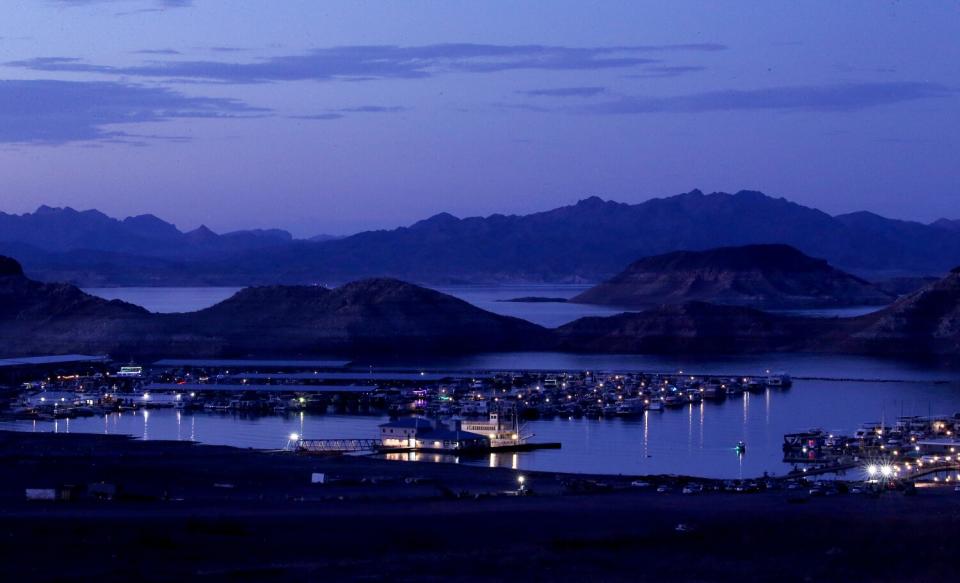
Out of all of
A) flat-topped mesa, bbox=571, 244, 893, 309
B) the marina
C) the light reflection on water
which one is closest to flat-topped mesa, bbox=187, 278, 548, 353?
the marina

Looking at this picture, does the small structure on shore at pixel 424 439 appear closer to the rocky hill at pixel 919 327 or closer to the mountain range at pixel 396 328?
the mountain range at pixel 396 328

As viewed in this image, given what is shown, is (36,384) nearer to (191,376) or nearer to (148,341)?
(191,376)

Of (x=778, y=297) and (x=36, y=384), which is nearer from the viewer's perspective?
(x=36, y=384)

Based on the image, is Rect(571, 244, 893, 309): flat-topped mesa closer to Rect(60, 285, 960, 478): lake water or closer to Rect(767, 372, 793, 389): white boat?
Rect(60, 285, 960, 478): lake water

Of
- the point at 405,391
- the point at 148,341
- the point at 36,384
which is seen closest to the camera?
the point at 405,391

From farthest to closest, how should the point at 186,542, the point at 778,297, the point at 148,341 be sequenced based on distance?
1. the point at 778,297
2. the point at 148,341
3. the point at 186,542

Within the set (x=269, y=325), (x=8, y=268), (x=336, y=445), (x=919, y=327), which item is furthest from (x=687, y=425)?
(x=8, y=268)

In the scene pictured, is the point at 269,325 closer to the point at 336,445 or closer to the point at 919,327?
the point at 919,327

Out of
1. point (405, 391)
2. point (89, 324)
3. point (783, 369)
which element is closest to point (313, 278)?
point (89, 324)
